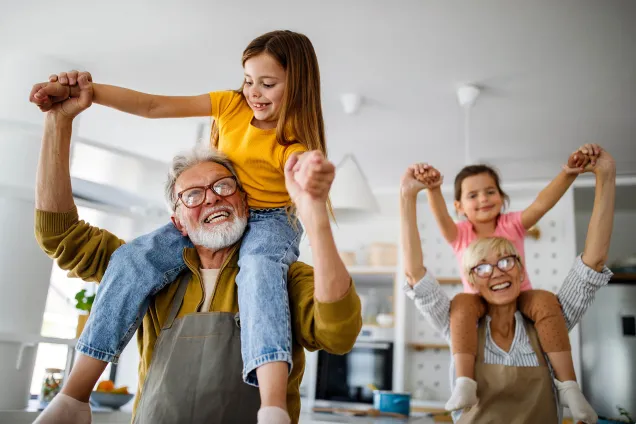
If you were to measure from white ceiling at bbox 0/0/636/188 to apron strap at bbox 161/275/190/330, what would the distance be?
1638mm

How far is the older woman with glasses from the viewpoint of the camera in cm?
172

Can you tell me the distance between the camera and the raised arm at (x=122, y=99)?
1.28 m

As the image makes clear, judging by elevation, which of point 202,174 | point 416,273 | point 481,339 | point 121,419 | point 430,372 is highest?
point 202,174

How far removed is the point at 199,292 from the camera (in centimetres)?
137

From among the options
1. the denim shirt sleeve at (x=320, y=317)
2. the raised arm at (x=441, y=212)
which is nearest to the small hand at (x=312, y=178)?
the denim shirt sleeve at (x=320, y=317)

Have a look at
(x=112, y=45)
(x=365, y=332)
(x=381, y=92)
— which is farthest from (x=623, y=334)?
(x=112, y=45)

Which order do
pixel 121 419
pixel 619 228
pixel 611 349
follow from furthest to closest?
1. pixel 619 228
2. pixel 611 349
3. pixel 121 419

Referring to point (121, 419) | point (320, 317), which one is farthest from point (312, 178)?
point (121, 419)

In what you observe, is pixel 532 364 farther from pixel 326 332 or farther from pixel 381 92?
pixel 381 92

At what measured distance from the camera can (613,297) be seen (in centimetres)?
457

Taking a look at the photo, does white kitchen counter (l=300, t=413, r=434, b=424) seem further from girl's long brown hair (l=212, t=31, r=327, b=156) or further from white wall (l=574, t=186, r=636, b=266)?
→ white wall (l=574, t=186, r=636, b=266)

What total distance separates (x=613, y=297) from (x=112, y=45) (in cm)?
396

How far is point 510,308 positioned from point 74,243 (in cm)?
129

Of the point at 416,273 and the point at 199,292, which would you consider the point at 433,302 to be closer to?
the point at 416,273
